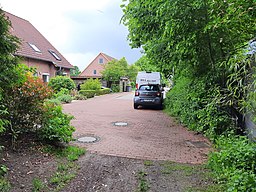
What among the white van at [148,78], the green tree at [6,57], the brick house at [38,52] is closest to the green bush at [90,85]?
the brick house at [38,52]

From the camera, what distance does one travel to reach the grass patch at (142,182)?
2988 millimetres

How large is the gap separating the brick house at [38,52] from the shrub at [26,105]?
13961mm

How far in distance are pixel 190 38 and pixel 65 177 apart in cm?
402

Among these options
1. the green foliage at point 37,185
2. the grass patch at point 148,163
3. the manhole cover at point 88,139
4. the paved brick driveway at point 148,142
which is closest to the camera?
the green foliage at point 37,185

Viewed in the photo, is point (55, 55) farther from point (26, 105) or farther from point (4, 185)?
point (4, 185)

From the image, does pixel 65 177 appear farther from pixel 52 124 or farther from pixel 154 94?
pixel 154 94

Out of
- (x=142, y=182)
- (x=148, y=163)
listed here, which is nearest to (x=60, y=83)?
→ (x=148, y=163)

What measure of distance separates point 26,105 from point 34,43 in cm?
1777

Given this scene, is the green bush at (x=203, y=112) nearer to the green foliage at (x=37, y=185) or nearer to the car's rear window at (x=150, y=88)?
the green foliage at (x=37, y=185)

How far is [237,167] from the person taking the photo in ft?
10.3

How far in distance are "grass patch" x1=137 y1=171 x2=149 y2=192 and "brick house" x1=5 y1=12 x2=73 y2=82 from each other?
52.6 feet

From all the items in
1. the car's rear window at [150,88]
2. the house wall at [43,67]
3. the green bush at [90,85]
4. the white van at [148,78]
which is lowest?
the car's rear window at [150,88]

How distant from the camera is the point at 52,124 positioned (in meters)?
4.40

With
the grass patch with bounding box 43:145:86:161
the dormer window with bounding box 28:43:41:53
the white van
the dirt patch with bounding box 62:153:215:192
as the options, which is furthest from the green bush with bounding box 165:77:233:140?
the dormer window with bounding box 28:43:41:53
